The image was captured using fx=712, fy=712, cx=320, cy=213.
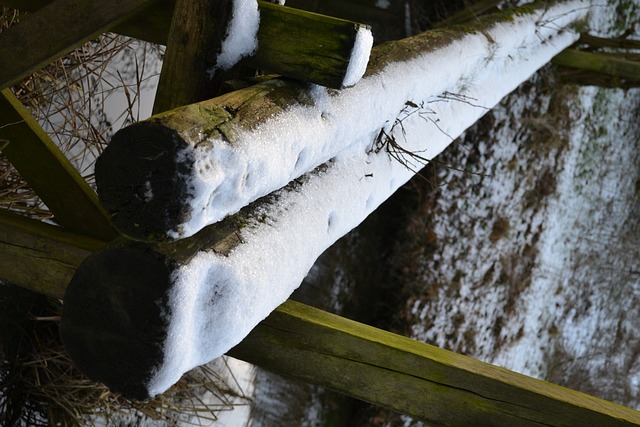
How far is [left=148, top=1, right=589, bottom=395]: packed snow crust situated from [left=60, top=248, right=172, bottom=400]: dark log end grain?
1.2 inches

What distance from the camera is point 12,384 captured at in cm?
305

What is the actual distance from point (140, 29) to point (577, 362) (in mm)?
5621

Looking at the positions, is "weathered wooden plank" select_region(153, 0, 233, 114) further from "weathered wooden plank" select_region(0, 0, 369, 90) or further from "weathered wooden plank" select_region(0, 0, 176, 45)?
"weathered wooden plank" select_region(0, 0, 176, 45)

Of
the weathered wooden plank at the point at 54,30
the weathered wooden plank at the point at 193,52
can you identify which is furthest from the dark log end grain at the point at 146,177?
the weathered wooden plank at the point at 54,30

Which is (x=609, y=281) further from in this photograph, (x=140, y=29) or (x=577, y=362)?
(x=140, y=29)

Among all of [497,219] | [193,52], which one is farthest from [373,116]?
[497,219]

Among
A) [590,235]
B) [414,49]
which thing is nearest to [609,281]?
[590,235]

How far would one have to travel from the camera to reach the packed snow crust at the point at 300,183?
1.30m

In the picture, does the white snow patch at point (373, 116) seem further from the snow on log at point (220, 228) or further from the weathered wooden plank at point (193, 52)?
the weathered wooden plank at point (193, 52)

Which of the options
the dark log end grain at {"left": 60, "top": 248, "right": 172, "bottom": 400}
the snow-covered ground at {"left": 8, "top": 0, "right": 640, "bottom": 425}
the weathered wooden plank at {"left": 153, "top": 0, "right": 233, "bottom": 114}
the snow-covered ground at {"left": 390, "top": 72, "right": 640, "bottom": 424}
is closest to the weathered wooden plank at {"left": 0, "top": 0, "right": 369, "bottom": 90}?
the weathered wooden plank at {"left": 153, "top": 0, "right": 233, "bottom": 114}

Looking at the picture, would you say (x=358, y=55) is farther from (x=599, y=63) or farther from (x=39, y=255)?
(x=599, y=63)

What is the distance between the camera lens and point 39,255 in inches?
73.1

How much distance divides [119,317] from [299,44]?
69cm

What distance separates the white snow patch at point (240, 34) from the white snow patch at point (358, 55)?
0.75ft
